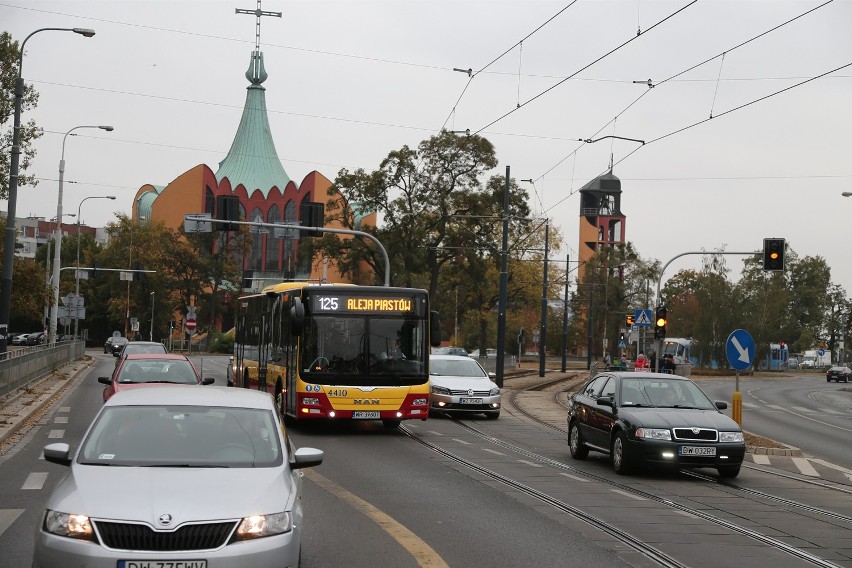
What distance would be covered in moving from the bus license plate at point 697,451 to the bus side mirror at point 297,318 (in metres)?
8.28

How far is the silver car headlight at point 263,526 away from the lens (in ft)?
22.4

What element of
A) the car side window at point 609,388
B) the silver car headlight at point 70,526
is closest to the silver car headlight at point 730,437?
the car side window at point 609,388

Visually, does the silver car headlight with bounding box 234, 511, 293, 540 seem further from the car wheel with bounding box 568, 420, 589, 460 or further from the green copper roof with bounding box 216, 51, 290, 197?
the green copper roof with bounding box 216, 51, 290, 197

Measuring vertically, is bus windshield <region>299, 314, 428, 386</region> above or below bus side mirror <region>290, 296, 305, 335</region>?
below

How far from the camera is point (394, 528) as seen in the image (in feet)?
34.5

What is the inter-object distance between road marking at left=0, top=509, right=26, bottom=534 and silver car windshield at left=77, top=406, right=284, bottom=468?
2.59 metres

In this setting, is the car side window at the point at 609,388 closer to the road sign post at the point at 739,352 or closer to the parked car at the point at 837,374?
the road sign post at the point at 739,352

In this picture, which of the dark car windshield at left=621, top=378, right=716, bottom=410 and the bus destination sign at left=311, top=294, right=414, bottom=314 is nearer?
the dark car windshield at left=621, top=378, right=716, bottom=410

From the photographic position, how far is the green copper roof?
11381 cm

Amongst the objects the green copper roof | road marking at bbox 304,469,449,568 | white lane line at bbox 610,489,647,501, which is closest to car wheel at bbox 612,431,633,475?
white lane line at bbox 610,489,647,501

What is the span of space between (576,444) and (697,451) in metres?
3.23

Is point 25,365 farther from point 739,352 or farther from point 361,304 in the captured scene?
point 739,352

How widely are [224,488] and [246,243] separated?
99815 mm

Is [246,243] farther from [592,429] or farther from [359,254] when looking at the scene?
[592,429]
